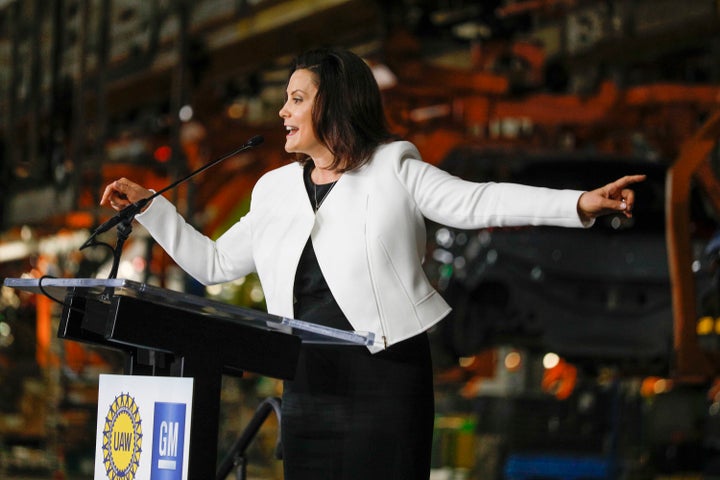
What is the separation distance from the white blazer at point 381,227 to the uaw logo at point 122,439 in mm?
332

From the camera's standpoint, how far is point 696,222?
20.2 ft

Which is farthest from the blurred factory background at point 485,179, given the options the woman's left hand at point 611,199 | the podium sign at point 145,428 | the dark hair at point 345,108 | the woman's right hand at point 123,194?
the podium sign at point 145,428

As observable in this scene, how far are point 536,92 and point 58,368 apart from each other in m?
4.01

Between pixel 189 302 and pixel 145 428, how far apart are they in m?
0.21

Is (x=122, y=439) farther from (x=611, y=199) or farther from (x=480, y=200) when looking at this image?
(x=611, y=199)

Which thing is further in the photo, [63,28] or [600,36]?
[63,28]

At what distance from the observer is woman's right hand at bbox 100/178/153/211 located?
224cm

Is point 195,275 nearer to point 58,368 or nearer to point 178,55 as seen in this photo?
point 178,55

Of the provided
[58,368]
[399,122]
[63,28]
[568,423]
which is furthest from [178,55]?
[568,423]

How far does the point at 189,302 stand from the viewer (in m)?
1.96

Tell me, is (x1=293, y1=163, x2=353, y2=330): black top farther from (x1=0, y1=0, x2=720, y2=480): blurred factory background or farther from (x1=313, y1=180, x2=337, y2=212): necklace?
(x1=0, y1=0, x2=720, y2=480): blurred factory background

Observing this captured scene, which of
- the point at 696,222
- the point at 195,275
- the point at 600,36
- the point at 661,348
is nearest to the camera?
the point at 195,275

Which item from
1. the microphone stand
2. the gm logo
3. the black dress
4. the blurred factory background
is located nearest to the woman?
the black dress

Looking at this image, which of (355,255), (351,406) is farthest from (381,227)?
(351,406)
